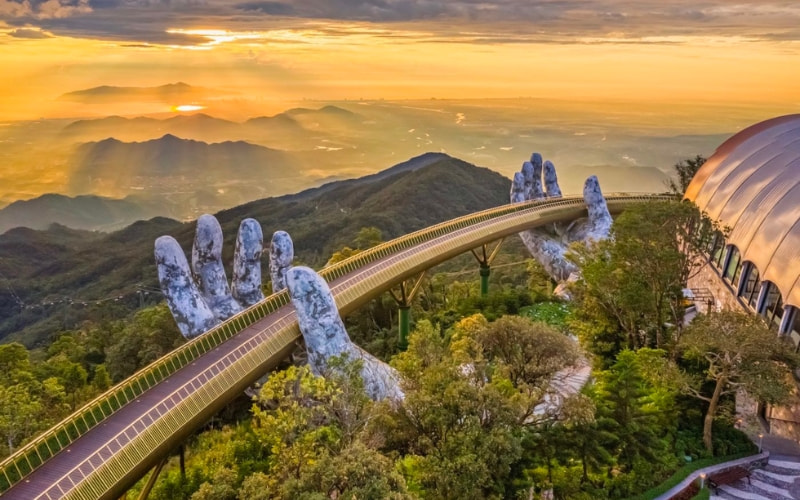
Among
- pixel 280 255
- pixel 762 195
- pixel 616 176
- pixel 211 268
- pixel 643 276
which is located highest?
pixel 762 195

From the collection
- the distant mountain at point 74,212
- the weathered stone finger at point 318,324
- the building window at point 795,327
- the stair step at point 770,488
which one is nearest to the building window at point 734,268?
the building window at point 795,327

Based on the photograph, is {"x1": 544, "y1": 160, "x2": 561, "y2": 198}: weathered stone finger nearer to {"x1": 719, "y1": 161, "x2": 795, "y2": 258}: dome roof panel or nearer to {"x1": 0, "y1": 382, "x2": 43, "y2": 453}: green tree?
{"x1": 719, "y1": 161, "x2": 795, "y2": 258}: dome roof panel

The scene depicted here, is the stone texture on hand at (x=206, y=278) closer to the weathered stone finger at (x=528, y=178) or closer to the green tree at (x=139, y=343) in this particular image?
the green tree at (x=139, y=343)

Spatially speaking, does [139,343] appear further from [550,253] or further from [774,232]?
[774,232]

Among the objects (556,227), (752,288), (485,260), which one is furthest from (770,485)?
(556,227)

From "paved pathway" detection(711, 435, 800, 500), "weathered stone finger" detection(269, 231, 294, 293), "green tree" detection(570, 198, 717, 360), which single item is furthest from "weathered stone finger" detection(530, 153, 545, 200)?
"paved pathway" detection(711, 435, 800, 500)

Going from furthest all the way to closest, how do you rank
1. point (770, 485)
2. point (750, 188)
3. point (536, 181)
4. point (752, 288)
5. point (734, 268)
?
point (536, 181), point (750, 188), point (734, 268), point (752, 288), point (770, 485)

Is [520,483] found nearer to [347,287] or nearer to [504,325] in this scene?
[504,325]
